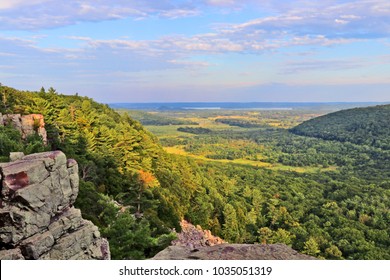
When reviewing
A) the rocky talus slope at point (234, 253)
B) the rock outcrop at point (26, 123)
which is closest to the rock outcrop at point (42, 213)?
the rocky talus slope at point (234, 253)

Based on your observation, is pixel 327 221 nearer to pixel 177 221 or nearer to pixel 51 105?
pixel 177 221

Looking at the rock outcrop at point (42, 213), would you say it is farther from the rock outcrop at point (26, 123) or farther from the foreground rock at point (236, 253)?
the rock outcrop at point (26, 123)

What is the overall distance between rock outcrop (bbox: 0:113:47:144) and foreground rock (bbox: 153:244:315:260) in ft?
88.0

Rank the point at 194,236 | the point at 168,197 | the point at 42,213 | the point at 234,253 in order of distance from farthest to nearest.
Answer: the point at 168,197
the point at 194,236
the point at 42,213
the point at 234,253

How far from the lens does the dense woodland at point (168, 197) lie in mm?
Answer: 28312

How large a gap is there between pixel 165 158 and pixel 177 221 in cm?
1831

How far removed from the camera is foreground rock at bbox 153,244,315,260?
12.6m

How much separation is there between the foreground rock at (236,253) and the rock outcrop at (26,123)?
88.0 feet

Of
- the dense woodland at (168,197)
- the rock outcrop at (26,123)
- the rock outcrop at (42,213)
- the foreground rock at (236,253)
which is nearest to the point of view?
the foreground rock at (236,253)

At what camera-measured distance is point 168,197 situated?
41656 millimetres

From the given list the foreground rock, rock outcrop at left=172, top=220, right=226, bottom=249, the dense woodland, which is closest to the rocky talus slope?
the foreground rock

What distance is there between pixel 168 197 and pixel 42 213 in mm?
27009

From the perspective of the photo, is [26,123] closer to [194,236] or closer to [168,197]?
[168,197]

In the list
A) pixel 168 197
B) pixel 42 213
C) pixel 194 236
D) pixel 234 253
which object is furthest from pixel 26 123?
pixel 234 253
